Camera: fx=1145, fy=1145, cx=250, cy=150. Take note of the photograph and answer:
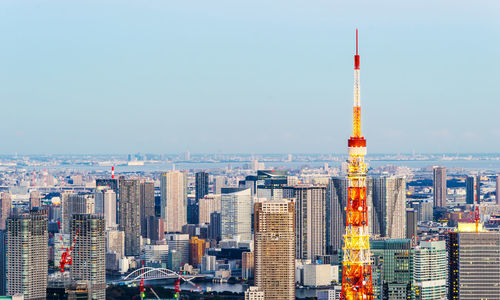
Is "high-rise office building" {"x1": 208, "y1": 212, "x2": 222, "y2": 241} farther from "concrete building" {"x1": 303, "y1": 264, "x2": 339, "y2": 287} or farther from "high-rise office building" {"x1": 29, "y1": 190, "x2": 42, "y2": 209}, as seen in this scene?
"concrete building" {"x1": 303, "y1": 264, "x2": 339, "y2": 287}

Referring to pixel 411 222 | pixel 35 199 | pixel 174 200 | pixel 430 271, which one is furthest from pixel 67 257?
pixel 174 200

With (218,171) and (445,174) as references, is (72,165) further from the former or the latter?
(445,174)

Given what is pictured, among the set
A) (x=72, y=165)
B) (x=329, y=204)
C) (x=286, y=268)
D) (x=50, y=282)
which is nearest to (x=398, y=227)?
(x=329, y=204)

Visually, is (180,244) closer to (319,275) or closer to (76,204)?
(76,204)

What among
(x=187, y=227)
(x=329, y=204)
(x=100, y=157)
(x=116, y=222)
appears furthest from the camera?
(x=100, y=157)

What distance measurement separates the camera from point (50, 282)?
3253 cm

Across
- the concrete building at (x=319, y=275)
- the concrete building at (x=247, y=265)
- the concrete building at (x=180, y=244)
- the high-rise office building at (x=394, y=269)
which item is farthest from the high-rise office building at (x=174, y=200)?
the high-rise office building at (x=394, y=269)

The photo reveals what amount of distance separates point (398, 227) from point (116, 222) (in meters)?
15.5

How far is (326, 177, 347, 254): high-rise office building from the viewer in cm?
4638

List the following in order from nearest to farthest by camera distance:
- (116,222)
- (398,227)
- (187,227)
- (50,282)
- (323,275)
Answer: (50,282), (323,275), (398,227), (116,222), (187,227)

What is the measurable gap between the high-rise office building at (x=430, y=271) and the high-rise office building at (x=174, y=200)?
29931 millimetres

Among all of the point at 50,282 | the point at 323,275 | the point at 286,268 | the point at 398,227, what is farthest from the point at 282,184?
the point at 50,282

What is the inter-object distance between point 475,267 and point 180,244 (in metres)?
26.0

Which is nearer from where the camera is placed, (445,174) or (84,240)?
(84,240)
